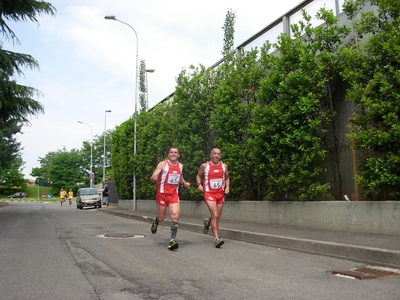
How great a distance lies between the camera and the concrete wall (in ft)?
27.0

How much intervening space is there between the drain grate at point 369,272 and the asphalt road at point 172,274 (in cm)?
20

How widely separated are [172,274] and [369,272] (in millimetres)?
2715

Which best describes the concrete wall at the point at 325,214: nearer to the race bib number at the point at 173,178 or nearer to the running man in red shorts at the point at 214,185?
the running man in red shorts at the point at 214,185

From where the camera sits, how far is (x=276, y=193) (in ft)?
38.1

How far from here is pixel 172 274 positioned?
18.3 ft

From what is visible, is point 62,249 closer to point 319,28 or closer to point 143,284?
point 143,284

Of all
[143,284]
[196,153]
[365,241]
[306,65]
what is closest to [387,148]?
[365,241]

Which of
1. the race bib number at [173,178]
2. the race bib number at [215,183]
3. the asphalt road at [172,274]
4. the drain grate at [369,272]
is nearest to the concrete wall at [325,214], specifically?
the asphalt road at [172,274]

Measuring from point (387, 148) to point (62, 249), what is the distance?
6776 millimetres

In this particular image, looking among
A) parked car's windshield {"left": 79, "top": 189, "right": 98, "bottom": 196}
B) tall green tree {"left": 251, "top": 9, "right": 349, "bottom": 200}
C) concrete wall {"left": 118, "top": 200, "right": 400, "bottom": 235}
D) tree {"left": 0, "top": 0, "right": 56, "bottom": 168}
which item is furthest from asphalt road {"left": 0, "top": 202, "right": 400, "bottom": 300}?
parked car's windshield {"left": 79, "top": 189, "right": 98, "bottom": 196}

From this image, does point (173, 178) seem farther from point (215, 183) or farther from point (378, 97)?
point (378, 97)

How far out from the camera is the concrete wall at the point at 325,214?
8.22m

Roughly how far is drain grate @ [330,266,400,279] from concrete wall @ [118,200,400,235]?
2442 mm

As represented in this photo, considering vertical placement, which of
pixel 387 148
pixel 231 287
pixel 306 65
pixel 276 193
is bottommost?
pixel 231 287
